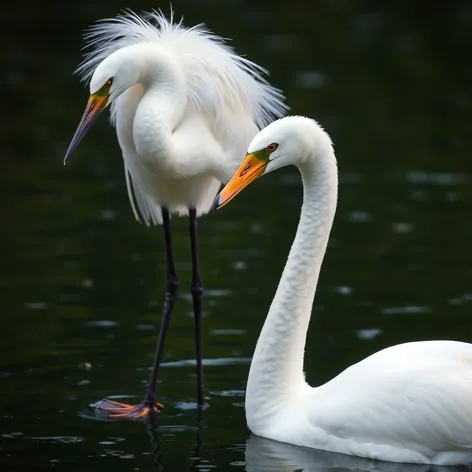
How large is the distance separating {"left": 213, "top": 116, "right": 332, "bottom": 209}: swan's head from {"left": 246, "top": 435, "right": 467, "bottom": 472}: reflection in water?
1.39 m

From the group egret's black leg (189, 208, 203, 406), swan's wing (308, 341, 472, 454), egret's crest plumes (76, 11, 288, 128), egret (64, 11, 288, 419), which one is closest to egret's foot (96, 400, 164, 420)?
egret (64, 11, 288, 419)

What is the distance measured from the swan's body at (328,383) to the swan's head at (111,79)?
4.20 feet

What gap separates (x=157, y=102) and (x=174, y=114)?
16 cm

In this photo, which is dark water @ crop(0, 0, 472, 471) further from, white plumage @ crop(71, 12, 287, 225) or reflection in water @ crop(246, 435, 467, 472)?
white plumage @ crop(71, 12, 287, 225)

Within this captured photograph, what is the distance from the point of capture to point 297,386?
24.7ft

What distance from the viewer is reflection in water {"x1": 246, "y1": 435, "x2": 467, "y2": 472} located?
7.08 metres

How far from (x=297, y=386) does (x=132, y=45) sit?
251cm

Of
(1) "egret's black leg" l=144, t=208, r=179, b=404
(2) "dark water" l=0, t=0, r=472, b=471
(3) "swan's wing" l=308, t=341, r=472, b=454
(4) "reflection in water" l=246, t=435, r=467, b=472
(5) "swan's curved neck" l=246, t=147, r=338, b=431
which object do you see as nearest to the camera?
(3) "swan's wing" l=308, t=341, r=472, b=454

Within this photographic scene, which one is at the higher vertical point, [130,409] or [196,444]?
[130,409]

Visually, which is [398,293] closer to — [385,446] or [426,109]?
[385,446]

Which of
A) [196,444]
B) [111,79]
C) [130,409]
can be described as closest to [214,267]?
[130,409]

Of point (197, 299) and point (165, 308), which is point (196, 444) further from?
point (197, 299)

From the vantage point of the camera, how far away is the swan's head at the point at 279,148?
289 inches

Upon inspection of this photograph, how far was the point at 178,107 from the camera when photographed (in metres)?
8.50
